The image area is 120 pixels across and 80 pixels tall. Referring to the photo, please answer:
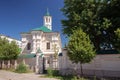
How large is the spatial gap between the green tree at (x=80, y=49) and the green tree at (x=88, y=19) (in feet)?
9.69

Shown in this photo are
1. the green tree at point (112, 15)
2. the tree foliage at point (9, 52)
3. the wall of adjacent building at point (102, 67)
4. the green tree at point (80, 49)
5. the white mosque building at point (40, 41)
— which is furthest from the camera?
the white mosque building at point (40, 41)

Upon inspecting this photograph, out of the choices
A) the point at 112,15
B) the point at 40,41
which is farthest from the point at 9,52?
the point at 112,15

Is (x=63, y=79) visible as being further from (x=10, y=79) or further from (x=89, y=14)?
(x=89, y=14)

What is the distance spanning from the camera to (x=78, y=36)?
24.6 metres

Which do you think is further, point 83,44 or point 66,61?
point 66,61

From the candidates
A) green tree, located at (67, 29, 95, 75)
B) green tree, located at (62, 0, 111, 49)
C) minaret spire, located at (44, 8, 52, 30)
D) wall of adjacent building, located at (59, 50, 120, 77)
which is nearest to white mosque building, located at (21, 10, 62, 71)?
minaret spire, located at (44, 8, 52, 30)

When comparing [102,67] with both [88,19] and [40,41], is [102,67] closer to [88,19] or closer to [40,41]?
[88,19]

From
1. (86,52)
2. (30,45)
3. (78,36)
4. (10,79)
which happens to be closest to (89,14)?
(78,36)

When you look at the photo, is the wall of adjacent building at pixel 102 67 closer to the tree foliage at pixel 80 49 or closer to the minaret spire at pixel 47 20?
the tree foliage at pixel 80 49

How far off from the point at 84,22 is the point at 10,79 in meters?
10.5

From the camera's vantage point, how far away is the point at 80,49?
77.1ft

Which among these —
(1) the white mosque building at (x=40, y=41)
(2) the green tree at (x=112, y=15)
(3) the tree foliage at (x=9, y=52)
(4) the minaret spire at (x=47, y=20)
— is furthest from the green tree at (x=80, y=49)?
(4) the minaret spire at (x=47, y=20)

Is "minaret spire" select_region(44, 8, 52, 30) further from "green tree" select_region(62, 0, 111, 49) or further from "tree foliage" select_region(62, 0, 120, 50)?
"tree foliage" select_region(62, 0, 120, 50)

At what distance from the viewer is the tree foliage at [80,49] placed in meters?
23.6
